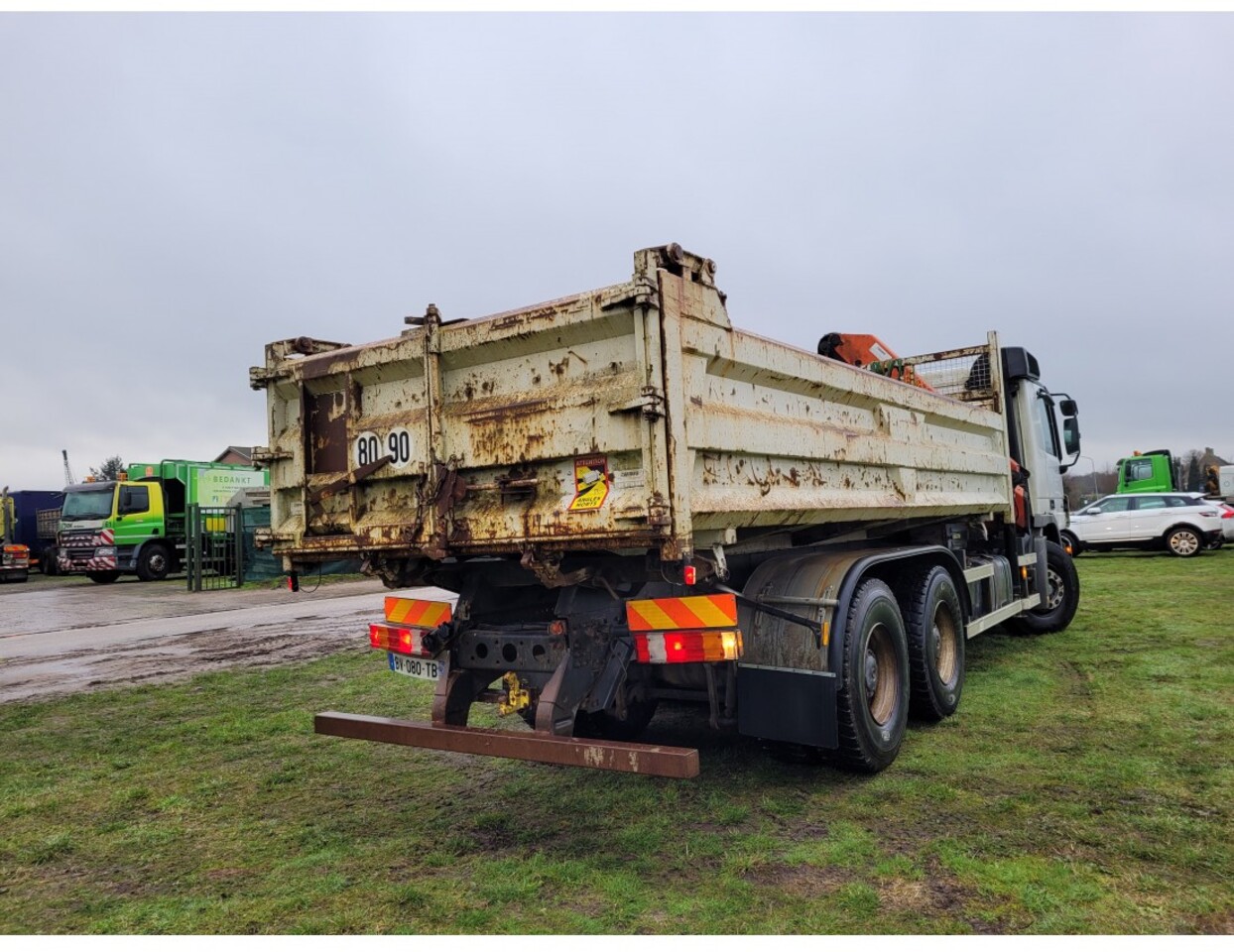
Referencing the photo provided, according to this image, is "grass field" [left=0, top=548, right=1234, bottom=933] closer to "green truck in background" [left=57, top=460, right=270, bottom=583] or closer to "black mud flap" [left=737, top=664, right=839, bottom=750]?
"black mud flap" [left=737, top=664, right=839, bottom=750]

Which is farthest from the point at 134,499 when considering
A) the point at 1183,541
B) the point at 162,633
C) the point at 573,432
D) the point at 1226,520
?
the point at 1226,520

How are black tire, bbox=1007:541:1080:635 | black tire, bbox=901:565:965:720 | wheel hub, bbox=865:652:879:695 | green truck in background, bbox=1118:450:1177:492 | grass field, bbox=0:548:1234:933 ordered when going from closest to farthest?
grass field, bbox=0:548:1234:933, wheel hub, bbox=865:652:879:695, black tire, bbox=901:565:965:720, black tire, bbox=1007:541:1080:635, green truck in background, bbox=1118:450:1177:492

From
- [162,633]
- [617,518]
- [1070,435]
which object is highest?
[1070,435]

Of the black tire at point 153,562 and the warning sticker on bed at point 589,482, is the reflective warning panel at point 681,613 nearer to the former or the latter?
the warning sticker on bed at point 589,482

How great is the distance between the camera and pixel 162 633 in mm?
11984

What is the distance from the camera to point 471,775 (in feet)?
16.3

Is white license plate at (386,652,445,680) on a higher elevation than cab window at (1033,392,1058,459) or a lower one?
lower

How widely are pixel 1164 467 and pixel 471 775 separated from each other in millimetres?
27890

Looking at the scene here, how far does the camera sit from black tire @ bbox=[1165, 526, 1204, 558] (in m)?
19.5

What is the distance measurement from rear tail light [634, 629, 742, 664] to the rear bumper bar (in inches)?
15.5

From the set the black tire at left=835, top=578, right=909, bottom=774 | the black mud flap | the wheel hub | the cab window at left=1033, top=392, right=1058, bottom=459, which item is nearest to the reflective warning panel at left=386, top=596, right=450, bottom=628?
the black mud flap

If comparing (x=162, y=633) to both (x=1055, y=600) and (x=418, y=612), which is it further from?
(x=1055, y=600)

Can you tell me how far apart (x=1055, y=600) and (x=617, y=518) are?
737 cm
